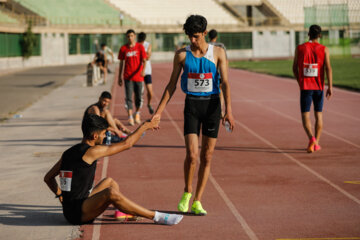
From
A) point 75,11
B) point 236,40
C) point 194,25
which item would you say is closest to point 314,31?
point 194,25

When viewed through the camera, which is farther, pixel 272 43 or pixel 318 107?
pixel 272 43

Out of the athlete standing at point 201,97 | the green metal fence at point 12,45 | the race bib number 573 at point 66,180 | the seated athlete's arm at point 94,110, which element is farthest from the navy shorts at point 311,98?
the green metal fence at point 12,45

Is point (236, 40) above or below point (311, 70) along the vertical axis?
above

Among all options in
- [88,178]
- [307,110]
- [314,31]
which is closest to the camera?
[88,178]

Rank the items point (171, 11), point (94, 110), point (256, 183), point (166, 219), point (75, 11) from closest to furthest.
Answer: point (166, 219) → point (256, 183) → point (94, 110) → point (75, 11) → point (171, 11)

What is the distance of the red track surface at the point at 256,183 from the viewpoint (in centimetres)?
606

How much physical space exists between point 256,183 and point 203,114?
191 cm

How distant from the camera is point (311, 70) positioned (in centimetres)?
1041

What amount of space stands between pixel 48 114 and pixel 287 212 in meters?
11.3

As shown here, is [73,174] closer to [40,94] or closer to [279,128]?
[279,128]

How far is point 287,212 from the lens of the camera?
6.65 m

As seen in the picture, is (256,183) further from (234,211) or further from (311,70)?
(311,70)

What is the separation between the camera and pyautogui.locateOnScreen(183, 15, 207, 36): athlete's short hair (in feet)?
20.7

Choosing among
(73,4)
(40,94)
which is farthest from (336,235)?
(73,4)
